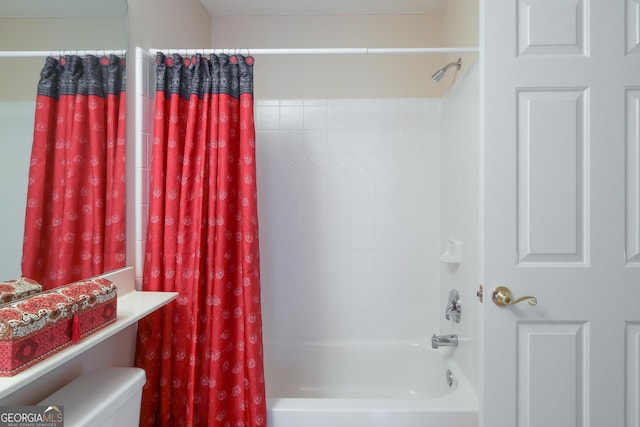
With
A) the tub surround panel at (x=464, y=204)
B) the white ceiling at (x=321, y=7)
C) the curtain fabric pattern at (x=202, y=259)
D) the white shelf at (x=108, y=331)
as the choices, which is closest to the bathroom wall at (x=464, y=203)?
the tub surround panel at (x=464, y=204)

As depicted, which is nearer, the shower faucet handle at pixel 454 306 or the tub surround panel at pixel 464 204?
the tub surround panel at pixel 464 204

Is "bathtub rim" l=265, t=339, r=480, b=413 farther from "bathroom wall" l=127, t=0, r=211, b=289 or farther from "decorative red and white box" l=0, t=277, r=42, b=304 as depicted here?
"decorative red and white box" l=0, t=277, r=42, b=304

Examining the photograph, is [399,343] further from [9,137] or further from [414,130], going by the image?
[9,137]

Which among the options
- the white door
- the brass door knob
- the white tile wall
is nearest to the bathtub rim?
the white door

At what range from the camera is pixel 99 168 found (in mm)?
1384

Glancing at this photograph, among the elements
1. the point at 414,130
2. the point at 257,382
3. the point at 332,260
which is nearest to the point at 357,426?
the point at 257,382

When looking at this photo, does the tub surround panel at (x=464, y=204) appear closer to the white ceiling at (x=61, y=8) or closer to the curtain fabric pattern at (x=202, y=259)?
the curtain fabric pattern at (x=202, y=259)

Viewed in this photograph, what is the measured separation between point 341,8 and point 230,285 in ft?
6.28

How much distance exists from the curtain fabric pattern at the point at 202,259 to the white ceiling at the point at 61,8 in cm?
25

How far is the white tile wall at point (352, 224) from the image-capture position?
2.45 metres

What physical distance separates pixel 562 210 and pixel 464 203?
58cm

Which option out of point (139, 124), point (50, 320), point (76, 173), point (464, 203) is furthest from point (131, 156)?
point (464, 203)

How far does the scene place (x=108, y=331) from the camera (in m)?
1.17

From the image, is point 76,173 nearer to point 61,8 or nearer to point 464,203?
point 61,8
